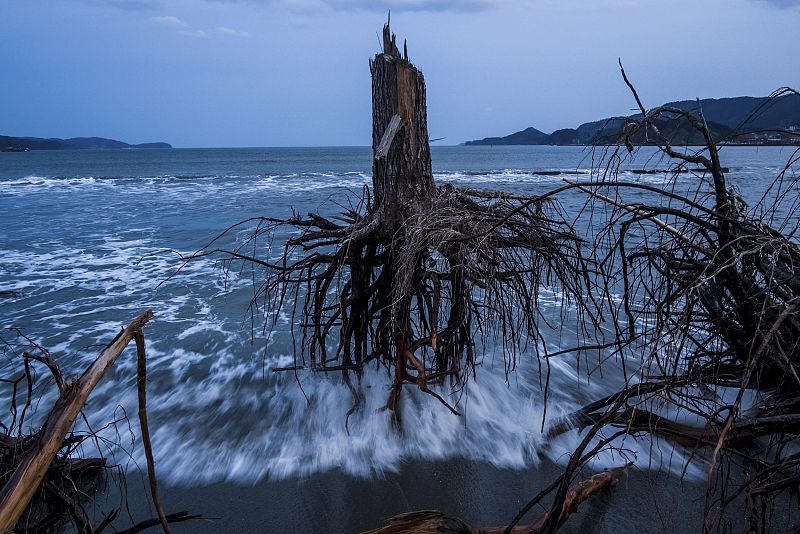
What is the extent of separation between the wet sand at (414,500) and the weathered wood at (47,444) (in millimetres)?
2388

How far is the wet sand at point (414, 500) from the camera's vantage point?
3969mm

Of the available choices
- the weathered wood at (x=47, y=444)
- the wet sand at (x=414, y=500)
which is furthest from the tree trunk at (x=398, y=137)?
the weathered wood at (x=47, y=444)

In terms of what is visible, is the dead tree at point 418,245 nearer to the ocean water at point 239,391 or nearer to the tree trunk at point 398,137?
the tree trunk at point 398,137

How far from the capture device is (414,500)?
4281 mm

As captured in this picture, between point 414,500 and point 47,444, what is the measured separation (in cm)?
304

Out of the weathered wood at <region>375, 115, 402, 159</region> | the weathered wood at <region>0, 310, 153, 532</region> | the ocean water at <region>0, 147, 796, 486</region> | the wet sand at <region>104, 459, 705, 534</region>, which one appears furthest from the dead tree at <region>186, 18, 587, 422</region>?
the weathered wood at <region>0, 310, 153, 532</region>

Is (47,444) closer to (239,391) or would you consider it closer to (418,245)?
(418,245)

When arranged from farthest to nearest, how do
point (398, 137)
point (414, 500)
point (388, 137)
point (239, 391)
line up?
point (239, 391), point (398, 137), point (388, 137), point (414, 500)

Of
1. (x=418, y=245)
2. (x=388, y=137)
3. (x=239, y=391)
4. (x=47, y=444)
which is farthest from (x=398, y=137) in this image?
(x=239, y=391)

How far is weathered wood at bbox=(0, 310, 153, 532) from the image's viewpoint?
1.79 m

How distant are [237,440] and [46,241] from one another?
14.3 metres

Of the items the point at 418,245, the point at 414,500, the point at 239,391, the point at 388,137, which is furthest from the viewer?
the point at 239,391

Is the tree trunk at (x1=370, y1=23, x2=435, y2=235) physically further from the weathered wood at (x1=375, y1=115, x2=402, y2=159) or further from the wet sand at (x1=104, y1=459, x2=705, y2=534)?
the wet sand at (x1=104, y1=459, x2=705, y2=534)

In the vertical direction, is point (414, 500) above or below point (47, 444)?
below
